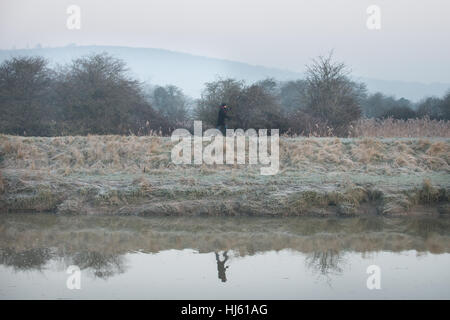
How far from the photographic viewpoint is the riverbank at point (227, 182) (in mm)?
13109

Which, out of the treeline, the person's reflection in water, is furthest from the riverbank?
the treeline

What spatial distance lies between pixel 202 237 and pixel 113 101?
718 inches

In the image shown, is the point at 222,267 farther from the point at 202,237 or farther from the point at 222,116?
the point at 222,116

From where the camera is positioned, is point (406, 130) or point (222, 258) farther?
point (406, 130)

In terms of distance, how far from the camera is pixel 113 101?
92.4ft

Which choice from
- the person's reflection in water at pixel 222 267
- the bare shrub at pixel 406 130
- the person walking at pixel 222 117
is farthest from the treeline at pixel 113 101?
the person's reflection in water at pixel 222 267

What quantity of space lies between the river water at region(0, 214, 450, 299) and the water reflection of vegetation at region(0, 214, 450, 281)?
19 mm

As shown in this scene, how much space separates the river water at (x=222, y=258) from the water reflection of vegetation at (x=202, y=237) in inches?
0.7

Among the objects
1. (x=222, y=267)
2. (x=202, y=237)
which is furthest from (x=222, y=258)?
(x=202, y=237)

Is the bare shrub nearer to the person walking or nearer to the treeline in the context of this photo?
the treeline

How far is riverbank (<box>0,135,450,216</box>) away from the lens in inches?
516
